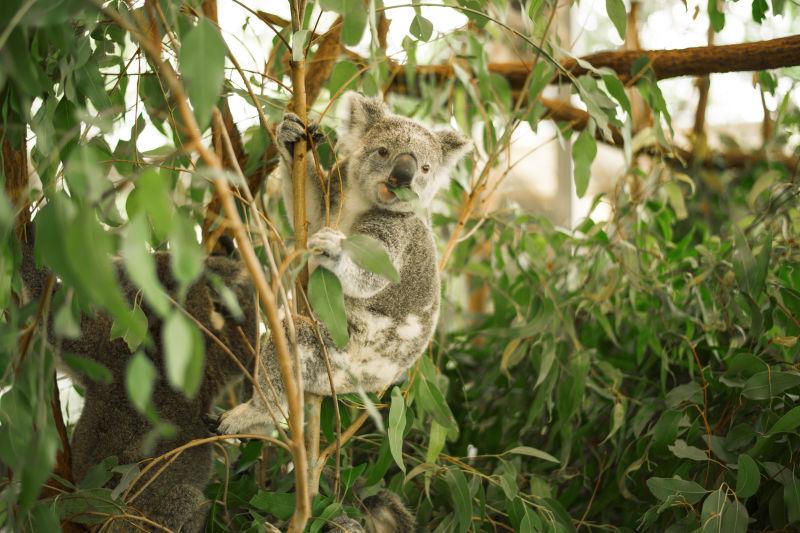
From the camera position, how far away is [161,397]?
8.38 feet

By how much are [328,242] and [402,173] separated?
54cm

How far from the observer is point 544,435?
120 inches

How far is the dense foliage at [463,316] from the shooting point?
93 centimetres

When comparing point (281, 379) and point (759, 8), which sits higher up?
point (759, 8)

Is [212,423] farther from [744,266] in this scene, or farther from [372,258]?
[744,266]

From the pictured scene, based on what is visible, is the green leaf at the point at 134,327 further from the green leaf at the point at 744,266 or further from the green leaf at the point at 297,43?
the green leaf at the point at 744,266

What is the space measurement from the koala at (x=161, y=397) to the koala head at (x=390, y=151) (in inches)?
25.3

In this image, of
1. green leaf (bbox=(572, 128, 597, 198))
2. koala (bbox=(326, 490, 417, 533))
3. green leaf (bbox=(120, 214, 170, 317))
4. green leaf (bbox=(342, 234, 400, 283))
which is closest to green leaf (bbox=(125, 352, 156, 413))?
green leaf (bbox=(120, 214, 170, 317))

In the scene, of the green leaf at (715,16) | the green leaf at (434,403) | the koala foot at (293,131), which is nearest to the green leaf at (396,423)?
the green leaf at (434,403)

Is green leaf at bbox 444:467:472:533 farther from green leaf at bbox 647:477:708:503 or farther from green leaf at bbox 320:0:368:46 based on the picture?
green leaf at bbox 320:0:368:46

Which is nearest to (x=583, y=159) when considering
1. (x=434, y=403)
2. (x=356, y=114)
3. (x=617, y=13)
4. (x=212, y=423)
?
(x=617, y=13)

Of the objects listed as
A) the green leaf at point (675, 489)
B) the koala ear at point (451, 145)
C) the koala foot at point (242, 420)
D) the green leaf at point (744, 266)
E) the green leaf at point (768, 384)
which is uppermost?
the koala ear at point (451, 145)

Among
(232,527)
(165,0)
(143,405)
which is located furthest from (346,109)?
(143,405)

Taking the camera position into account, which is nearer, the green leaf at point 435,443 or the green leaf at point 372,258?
the green leaf at point 372,258
